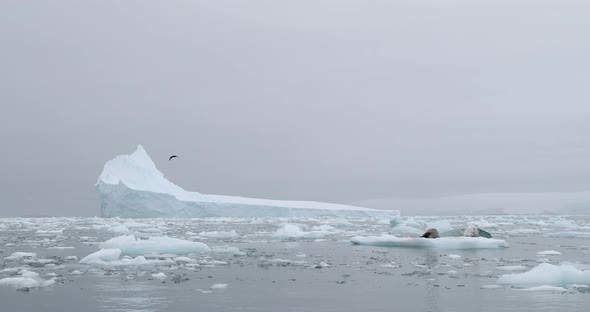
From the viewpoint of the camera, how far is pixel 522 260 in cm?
1230

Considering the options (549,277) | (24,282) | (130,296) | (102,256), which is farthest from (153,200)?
(549,277)

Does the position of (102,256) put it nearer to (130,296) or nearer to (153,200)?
(130,296)

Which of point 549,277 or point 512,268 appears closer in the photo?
point 549,277

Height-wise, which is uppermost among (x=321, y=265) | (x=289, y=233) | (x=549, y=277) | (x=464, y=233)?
(x=464, y=233)

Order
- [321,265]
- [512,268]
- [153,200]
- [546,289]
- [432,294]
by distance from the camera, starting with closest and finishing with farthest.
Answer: [432,294]
[546,289]
[512,268]
[321,265]
[153,200]

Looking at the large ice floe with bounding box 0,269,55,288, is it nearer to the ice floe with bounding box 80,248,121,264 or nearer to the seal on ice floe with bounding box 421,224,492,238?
the ice floe with bounding box 80,248,121,264

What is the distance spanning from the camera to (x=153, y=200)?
132 feet

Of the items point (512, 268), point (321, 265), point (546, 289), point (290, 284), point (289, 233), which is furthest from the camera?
point (289, 233)

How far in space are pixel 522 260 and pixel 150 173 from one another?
33104mm

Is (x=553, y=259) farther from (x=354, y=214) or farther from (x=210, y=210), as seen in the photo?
(x=354, y=214)

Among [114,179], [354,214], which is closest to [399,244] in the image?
[114,179]

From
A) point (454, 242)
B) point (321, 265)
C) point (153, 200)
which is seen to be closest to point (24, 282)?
point (321, 265)

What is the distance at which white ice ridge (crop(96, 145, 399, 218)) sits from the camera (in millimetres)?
39719

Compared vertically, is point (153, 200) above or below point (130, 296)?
above
